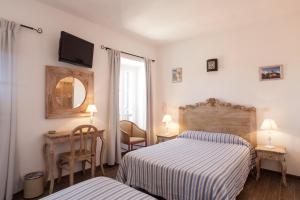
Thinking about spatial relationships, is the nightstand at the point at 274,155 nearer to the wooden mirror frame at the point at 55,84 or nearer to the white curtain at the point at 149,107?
the white curtain at the point at 149,107

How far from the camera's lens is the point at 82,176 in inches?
130

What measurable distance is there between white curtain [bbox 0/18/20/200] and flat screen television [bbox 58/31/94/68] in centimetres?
63

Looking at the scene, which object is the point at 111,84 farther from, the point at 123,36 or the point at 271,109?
the point at 271,109

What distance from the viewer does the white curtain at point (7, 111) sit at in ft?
7.88

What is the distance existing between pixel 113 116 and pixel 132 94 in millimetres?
1635

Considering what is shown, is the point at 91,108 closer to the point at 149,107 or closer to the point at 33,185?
the point at 33,185

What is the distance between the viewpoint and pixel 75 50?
3133 millimetres

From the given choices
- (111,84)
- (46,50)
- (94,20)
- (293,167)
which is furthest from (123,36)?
(293,167)

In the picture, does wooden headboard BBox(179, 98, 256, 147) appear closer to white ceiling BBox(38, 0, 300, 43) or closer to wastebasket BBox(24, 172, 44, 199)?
white ceiling BBox(38, 0, 300, 43)

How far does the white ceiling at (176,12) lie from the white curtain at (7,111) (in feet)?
2.76

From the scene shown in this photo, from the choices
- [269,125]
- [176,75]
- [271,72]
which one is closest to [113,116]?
[176,75]

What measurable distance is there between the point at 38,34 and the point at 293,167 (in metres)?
4.59

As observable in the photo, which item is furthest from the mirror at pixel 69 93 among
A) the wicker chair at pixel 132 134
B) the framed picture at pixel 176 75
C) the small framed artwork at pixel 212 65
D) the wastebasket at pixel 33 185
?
the small framed artwork at pixel 212 65

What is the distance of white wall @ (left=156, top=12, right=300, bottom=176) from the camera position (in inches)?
127
